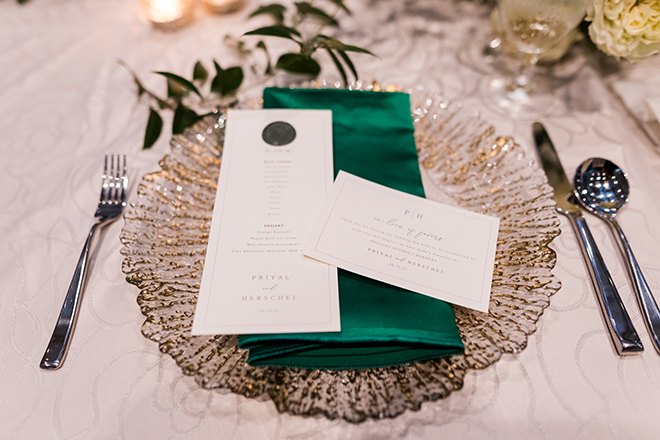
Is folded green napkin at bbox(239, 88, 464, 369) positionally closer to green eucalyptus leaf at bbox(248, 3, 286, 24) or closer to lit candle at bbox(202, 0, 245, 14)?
green eucalyptus leaf at bbox(248, 3, 286, 24)

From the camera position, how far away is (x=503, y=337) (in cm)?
45

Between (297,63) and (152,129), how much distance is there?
275mm

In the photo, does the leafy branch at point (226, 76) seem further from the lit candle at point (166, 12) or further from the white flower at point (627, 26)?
the white flower at point (627, 26)

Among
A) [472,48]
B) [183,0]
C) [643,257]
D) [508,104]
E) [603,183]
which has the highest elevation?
[183,0]

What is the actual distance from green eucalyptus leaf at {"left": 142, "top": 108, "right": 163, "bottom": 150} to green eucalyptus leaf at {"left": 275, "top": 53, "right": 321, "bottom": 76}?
0.23 m

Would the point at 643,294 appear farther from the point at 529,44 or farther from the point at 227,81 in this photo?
the point at 227,81

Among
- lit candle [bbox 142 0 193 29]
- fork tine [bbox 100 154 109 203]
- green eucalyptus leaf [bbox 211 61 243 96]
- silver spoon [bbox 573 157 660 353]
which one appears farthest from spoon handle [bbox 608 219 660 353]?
lit candle [bbox 142 0 193 29]

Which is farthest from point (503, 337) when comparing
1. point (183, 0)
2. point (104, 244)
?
point (183, 0)

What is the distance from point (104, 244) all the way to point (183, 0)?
1.84 ft

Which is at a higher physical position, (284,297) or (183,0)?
Result: (183,0)

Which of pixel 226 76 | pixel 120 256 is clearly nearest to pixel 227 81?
pixel 226 76

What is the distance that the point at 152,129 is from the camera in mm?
680

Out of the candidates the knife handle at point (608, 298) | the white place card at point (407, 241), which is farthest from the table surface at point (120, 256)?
the white place card at point (407, 241)

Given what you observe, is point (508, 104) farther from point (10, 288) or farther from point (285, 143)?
point (10, 288)
